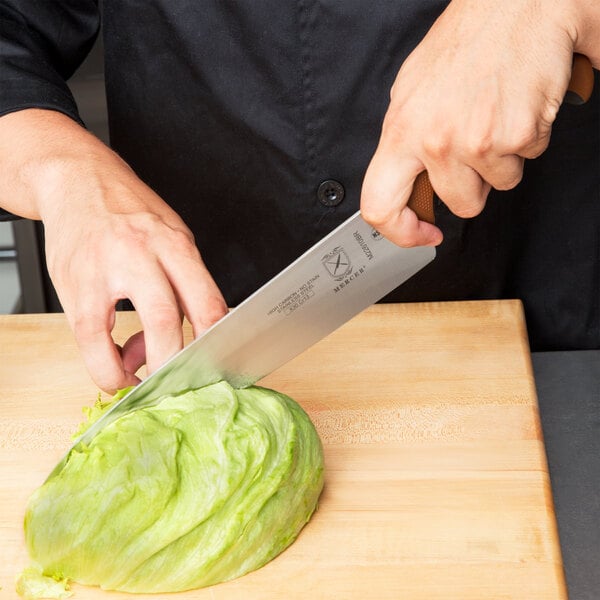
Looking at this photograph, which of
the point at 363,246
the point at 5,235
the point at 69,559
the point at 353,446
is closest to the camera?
the point at 69,559

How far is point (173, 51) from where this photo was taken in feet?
6.35

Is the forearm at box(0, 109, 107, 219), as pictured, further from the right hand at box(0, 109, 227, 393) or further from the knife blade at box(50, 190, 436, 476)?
the knife blade at box(50, 190, 436, 476)

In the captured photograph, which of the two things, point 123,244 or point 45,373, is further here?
point 45,373

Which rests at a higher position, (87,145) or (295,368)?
A: (87,145)

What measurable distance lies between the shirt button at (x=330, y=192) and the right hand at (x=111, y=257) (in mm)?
455

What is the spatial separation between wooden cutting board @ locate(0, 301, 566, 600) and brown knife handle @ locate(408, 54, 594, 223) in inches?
15.7

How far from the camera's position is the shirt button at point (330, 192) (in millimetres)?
1914

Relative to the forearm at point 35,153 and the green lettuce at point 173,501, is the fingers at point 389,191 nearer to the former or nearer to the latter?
the green lettuce at point 173,501

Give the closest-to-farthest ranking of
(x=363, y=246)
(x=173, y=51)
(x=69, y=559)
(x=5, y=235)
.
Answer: (x=69, y=559)
(x=363, y=246)
(x=173, y=51)
(x=5, y=235)

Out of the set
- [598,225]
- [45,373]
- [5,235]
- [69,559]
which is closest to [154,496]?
[69,559]

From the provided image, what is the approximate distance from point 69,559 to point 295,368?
0.61 metres

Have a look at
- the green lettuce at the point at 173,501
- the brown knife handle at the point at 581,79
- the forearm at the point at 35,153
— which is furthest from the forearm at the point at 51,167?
the brown knife handle at the point at 581,79

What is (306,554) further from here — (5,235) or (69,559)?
(5,235)

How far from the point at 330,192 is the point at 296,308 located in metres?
0.54
